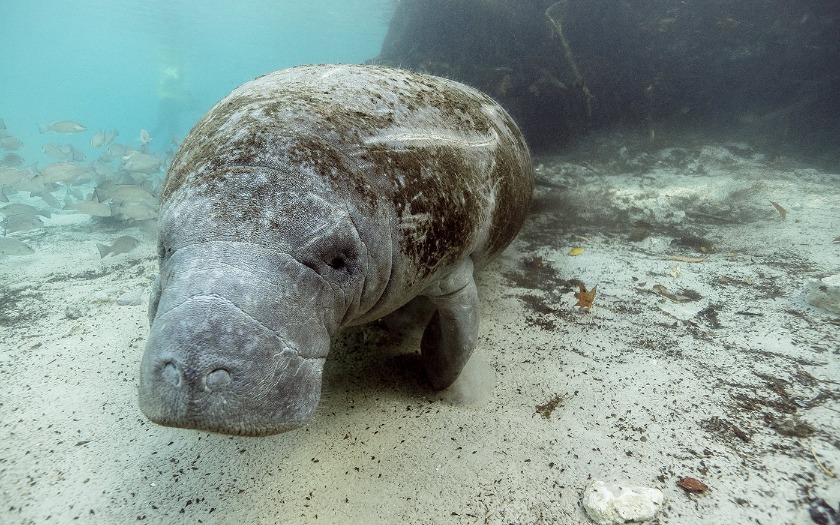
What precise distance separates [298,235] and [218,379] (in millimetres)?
566

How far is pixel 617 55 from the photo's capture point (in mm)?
8141

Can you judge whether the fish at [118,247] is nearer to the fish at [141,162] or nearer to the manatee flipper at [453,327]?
the manatee flipper at [453,327]

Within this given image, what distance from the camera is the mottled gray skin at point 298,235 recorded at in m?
1.33

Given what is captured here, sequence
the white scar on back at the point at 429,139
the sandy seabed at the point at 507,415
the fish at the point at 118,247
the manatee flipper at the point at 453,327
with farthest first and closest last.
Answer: the fish at the point at 118,247
the manatee flipper at the point at 453,327
the white scar on back at the point at 429,139
the sandy seabed at the point at 507,415

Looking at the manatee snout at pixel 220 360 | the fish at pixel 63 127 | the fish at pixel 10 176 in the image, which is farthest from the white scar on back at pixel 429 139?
the fish at pixel 63 127

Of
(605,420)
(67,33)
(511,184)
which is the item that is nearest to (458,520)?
(605,420)

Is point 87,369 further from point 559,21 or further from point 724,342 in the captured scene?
point 559,21

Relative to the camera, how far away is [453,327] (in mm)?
2666

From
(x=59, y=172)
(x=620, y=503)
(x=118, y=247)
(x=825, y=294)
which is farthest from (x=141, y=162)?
(x=825, y=294)

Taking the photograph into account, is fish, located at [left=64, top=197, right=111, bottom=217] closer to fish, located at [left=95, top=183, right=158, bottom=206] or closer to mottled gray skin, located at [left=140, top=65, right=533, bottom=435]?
fish, located at [left=95, top=183, right=158, bottom=206]

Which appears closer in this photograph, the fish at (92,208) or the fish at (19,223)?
the fish at (19,223)

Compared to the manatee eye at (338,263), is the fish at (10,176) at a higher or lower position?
lower

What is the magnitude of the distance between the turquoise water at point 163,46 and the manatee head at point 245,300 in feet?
51.6

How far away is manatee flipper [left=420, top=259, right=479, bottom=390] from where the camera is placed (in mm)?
2613
